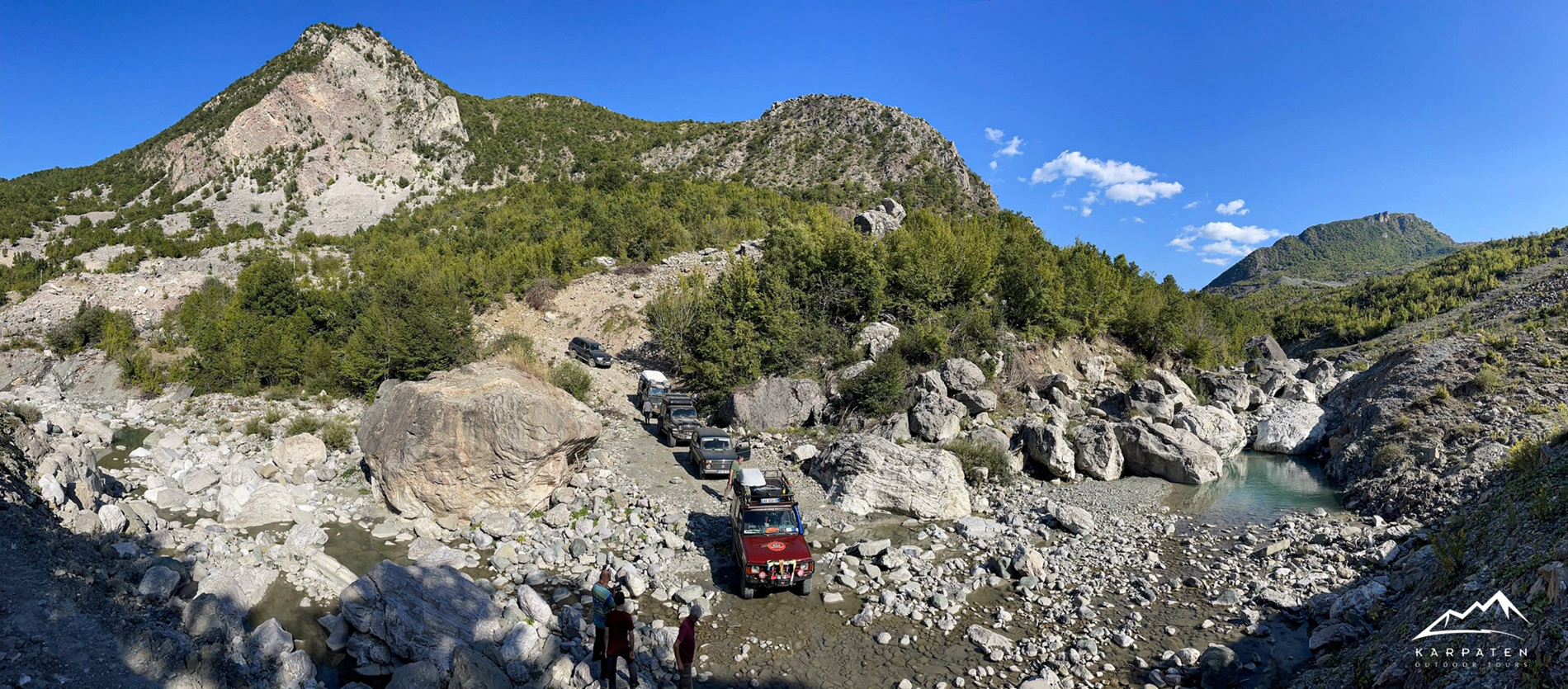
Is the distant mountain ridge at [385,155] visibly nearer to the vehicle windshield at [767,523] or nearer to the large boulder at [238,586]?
→ the vehicle windshield at [767,523]

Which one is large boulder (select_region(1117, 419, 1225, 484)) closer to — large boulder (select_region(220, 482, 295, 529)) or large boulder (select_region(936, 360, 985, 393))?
large boulder (select_region(936, 360, 985, 393))

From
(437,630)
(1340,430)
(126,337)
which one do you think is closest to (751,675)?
(437,630)

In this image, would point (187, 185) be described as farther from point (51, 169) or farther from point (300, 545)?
point (300, 545)

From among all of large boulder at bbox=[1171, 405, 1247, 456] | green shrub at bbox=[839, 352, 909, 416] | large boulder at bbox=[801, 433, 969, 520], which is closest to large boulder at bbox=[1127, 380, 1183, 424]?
large boulder at bbox=[1171, 405, 1247, 456]

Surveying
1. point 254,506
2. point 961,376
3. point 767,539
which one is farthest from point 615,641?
point 961,376

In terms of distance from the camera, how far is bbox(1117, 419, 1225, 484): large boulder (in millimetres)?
23172

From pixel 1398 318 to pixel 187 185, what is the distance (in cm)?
12235

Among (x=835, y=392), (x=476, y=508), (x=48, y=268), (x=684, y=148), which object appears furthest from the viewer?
(x=684, y=148)

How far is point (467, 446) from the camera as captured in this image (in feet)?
53.6

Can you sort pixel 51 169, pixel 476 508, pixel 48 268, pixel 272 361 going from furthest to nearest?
pixel 51 169
pixel 48 268
pixel 272 361
pixel 476 508

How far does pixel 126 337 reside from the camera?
3797cm

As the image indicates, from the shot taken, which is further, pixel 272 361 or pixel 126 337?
pixel 126 337

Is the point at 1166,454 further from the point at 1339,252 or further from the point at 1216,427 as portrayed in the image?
the point at 1339,252

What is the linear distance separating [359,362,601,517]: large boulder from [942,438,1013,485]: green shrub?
13761 millimetres
